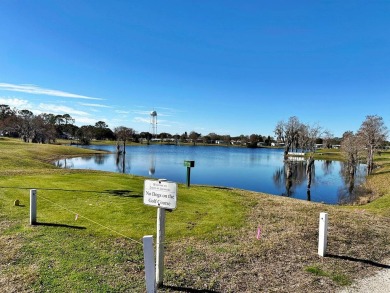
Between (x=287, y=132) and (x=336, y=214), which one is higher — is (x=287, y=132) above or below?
above

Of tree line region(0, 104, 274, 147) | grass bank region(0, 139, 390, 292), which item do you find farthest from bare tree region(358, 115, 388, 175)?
tree line region(0, 104, 274, 147)

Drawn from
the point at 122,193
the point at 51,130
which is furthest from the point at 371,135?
the point at 51,130

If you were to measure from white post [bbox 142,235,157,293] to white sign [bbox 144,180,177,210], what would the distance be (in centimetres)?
73

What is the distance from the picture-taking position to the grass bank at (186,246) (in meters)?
5.76

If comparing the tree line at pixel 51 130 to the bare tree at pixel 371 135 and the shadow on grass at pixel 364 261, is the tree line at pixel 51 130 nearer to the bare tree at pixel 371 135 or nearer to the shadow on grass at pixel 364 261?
the bare tree at pixel 371 135

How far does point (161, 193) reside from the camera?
5.43 metres

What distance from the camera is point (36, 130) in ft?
314

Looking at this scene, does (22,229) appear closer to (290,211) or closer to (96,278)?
(96,278)

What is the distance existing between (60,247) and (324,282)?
19.8 feet

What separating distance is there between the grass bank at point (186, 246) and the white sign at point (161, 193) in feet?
5.20

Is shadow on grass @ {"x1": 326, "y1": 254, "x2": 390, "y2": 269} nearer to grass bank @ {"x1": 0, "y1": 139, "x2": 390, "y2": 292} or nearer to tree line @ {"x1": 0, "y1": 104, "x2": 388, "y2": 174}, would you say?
grass bank @ {"x1": 0, "y1": 139, "x2": 390, "y2": 292}

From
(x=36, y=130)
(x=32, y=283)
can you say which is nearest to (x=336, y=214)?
(x=32, y=283)

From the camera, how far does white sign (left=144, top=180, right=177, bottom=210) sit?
5.31 m

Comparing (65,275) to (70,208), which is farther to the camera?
(70,208)
